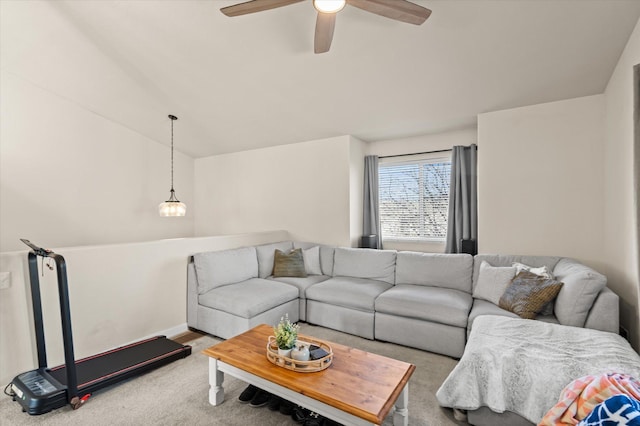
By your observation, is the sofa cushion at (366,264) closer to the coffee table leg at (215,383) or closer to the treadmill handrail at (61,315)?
the coffee table leg at (215,383)

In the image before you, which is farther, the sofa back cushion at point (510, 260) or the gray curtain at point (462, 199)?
the gray curtain at point (462, 199)

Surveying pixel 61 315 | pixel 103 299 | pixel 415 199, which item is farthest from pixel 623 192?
pixel 103 299

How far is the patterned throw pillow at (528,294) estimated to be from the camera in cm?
253

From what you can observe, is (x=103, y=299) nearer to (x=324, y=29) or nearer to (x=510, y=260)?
(x=324, y=29)

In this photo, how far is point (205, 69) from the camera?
130 inches

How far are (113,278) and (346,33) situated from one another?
3172 mm

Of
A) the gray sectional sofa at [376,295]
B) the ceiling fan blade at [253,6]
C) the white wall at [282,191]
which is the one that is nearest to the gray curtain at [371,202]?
the white wall at [282,191]

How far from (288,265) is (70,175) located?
352 cm

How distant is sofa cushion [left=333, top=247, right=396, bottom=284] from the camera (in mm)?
3822

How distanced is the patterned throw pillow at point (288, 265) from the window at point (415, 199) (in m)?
1.48

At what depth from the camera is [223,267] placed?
3596mm

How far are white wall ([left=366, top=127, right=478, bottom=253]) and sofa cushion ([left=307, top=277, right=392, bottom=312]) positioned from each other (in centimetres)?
106

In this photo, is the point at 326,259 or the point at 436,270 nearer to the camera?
the point at 436,270

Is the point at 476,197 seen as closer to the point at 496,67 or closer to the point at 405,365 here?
the point at 496,67
